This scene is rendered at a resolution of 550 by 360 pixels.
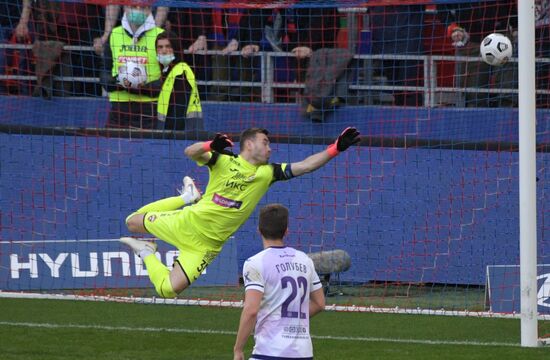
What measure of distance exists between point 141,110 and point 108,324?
4.05m

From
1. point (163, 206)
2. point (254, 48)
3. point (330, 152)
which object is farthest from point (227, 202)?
point (254, 48)

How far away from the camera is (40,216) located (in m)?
15.2

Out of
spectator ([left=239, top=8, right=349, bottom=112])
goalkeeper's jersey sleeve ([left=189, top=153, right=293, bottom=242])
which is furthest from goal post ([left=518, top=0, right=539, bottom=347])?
spectator ([left=239, top=8, right=349, bottom=112])

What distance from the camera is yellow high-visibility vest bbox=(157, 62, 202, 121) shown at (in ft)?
49.5

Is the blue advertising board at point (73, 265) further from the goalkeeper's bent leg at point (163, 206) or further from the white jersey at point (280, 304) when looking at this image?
the white jersey at point (280, 304)

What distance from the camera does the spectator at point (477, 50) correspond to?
14.6 m

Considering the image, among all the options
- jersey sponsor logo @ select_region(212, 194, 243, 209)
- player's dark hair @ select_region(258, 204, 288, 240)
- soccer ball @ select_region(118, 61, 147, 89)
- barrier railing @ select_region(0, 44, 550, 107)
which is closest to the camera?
player's dark hair @ select_region(258, 204, 288, 240)

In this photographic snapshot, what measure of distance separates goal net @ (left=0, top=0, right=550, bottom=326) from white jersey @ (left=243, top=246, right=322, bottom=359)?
228 inches

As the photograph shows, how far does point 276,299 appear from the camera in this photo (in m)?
7.28

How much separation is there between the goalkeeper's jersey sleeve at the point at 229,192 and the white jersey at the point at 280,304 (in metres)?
3.40

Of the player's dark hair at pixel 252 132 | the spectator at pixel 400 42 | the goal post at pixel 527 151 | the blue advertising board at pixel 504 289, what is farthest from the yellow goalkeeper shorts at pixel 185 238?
the spectator at pixel 400 42

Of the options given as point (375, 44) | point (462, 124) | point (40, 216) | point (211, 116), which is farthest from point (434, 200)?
point (40, 216)

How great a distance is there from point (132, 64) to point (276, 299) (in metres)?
8.09

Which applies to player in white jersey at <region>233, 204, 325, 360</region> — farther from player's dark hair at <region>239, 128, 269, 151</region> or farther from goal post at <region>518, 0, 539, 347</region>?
goal post at <region>518, 0, 539, 347</region>
